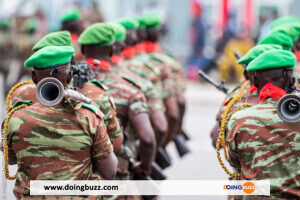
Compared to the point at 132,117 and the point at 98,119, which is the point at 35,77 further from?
the point at 132,117

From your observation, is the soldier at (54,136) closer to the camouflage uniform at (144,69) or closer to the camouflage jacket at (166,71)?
the camouflage uniform at (144,69)

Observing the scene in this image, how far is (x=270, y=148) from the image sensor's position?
12.7 feet

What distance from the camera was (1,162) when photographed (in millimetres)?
4227

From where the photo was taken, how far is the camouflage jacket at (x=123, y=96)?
17.2 feet

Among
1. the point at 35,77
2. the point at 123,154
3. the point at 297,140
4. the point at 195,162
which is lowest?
the point at 195,162

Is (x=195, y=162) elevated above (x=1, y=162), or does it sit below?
below

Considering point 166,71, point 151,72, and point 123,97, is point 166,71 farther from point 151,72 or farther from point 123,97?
point 123,97

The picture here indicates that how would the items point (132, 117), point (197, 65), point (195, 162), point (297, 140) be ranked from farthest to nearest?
point (197, 65)
point (195, 162)
point (132, 117)
point (297, 140)

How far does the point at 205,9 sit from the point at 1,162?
67.4ft

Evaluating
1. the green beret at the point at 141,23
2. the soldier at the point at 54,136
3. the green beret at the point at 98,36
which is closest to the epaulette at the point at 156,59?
the green beret at the point at 141,23

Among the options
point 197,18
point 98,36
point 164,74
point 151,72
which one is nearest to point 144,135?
point 98,36

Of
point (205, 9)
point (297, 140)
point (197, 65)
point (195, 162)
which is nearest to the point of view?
point (297, 140)

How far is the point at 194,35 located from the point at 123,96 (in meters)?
17.2

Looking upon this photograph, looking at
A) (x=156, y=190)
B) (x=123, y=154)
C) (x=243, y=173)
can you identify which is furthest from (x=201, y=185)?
(x=243, y=173)
